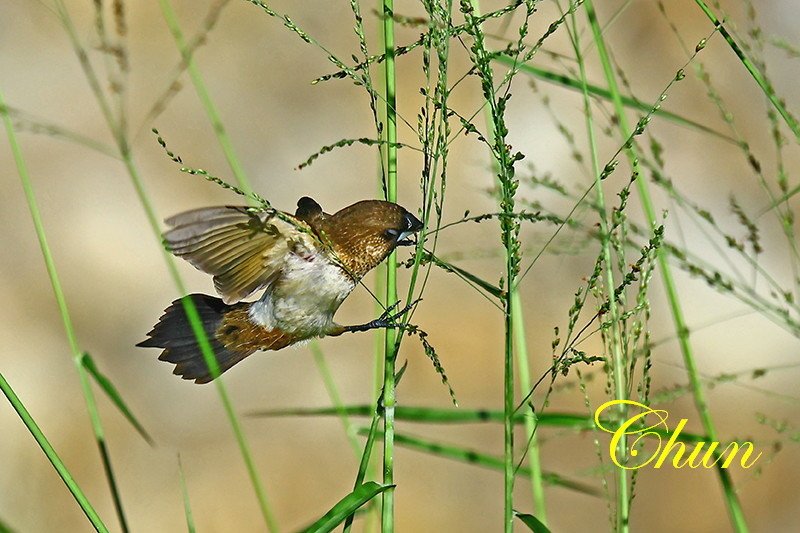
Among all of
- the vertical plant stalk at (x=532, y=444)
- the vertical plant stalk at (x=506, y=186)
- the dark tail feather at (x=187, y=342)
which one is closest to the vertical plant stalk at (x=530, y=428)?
the vertical plant stalk at (x=532, y=444)

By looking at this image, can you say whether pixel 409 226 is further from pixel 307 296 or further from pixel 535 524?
pixel 535 524

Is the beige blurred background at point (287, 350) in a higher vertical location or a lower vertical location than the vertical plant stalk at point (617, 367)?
higher

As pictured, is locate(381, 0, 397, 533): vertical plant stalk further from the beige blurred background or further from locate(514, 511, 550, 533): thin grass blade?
the beige blurred background

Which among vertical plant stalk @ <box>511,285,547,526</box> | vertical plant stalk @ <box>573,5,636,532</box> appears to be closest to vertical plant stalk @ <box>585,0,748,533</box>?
vertical plant stalk @ <box>573,5,636,532</box>

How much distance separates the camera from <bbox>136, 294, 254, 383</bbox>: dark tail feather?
75 cm

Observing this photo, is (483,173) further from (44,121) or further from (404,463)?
(44,121)

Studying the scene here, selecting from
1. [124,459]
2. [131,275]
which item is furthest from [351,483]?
[131,275]

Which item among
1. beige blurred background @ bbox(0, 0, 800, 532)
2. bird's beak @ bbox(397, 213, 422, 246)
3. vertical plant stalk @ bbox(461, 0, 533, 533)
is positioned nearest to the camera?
vertical plant stalk @ bbox(461, 0, 533, 533)

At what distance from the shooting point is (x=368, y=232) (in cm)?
73

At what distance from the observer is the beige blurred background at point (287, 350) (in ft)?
9.62

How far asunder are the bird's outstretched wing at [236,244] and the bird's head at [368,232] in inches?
1.1

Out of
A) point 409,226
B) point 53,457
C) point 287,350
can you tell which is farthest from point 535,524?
point 287,350

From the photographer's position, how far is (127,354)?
2.97m

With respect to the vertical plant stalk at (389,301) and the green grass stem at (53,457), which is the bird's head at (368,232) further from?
the green grass stem at (53,457)
